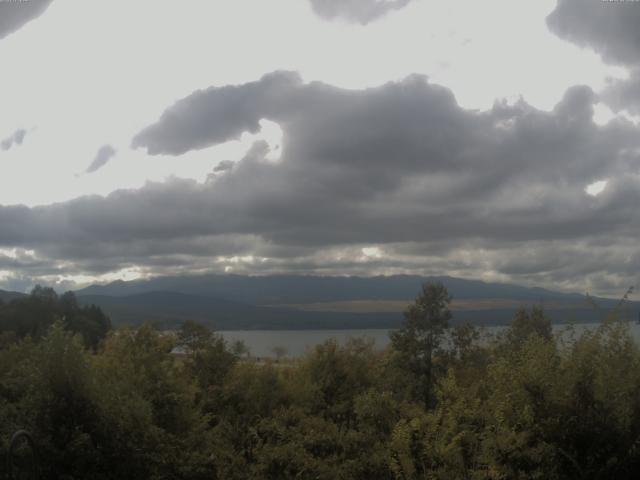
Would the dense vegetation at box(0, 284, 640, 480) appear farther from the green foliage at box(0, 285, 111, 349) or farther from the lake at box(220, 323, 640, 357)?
the green foliage at box(0, 285, 111, 349)

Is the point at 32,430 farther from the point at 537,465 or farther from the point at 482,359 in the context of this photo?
the point at 482,359

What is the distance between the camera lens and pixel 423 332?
31406 mm

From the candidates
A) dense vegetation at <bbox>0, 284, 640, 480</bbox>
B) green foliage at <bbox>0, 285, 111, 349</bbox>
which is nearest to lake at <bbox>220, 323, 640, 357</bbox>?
dense vegetation at <bbox>0, 284, 640, 480</bbox>

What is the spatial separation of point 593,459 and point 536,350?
2140mm

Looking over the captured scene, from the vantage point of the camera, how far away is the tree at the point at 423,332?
3027 cm

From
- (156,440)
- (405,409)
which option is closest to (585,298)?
(405,409)

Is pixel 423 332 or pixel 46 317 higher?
pixel 423 332

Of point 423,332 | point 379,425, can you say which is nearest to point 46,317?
point 423,332

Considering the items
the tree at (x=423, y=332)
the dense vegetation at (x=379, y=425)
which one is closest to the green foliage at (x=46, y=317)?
the tree at (x=423, y=332)

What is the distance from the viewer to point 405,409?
52.7ft

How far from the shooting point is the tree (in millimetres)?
30266

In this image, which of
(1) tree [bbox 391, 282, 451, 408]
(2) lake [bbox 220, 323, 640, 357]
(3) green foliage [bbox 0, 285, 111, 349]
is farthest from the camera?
(3) green foliage [bbox 0, 285, 111, 349]

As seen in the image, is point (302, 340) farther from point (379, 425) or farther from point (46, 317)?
point (379, 425)

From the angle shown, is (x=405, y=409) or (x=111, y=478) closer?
(x=111, y=478)
